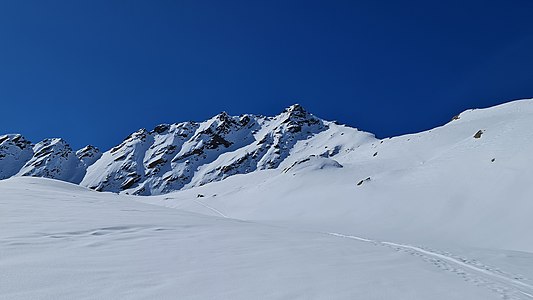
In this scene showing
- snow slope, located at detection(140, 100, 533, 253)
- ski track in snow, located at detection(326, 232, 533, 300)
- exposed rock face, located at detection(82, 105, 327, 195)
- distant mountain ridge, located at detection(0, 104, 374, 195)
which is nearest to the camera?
ski track in snow, located at detection(326, 232, 533, 300)

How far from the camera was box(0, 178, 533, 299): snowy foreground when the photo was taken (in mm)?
4871

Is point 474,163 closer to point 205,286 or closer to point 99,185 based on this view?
point 205,286

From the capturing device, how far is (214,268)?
627cm

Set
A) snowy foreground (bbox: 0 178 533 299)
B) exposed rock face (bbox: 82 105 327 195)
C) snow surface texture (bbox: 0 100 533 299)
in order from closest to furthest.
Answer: snowy foreground (bbox: 0 178 533 299)
snow surface texture (bbox: 0 100 533 299)
exposed rock face (bbox: 82 105 327 195)

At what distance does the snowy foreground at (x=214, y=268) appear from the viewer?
192 inches

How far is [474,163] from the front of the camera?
1044 inches

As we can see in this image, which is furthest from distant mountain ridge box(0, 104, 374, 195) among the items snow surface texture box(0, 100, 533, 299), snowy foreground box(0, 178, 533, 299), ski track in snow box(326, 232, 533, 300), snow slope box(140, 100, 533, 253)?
snowy foreground box(0, 178, 533, 299)

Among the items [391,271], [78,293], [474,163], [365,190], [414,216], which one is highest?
[474,163]

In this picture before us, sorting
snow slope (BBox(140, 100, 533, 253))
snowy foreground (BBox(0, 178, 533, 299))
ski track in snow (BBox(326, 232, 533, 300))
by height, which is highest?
snow slope (BBox(140, 100, 533, 253))

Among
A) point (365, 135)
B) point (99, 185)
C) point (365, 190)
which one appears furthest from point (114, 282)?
point (99, 185)

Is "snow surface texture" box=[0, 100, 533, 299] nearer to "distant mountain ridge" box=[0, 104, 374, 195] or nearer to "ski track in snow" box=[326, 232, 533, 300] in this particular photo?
"ski track in snow" box=[326, 232, 533, 300]

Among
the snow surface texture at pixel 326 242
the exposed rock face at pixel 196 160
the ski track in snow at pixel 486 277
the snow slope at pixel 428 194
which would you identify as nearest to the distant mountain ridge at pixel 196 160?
the exposed rock face at pixel 196 160

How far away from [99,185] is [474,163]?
183m

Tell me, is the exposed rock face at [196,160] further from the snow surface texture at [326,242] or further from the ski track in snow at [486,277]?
the ski track in snow at [486,277]
